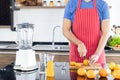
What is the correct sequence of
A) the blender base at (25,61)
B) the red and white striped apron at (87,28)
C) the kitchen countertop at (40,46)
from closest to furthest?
1. the blender base at (25,61)
2. the red and white striped apron at (87,28)
3. the kitchen countertop at (40,46)

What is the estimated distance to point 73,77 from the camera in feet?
4.99

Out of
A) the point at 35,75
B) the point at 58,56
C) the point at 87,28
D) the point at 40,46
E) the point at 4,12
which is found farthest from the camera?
the point at 4,12

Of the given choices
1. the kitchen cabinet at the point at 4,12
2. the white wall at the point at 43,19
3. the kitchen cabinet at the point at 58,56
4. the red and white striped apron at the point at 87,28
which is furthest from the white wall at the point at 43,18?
the red and white striped apron at the point at 87,28

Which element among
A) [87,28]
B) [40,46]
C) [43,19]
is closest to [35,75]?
[87,28]

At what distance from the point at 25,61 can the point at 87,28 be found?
72 centimetres

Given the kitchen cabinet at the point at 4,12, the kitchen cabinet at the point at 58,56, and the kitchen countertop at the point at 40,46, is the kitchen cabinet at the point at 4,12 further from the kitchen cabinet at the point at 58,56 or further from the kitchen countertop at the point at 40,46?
the kitchen cabinet at the point at 58,56

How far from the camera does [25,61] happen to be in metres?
1.72

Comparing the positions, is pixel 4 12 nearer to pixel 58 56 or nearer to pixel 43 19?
pixel 43 19

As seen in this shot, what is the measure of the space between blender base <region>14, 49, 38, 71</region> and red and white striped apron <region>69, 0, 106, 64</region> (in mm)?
545

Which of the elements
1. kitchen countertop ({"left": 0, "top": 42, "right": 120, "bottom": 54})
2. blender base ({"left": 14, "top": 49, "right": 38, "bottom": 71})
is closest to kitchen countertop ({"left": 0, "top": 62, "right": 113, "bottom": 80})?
blender base ({"left": 14, "top": 49, "right": 38, "bottom": 71})

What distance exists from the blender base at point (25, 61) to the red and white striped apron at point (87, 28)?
0.55m

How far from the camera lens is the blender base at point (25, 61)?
171 centimetres

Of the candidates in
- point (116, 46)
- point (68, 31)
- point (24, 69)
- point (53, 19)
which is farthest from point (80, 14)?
point (53, 19)

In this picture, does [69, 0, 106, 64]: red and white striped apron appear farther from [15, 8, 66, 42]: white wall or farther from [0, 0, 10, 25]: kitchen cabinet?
[0, 0, 10, 25]: kitchen cabinet
